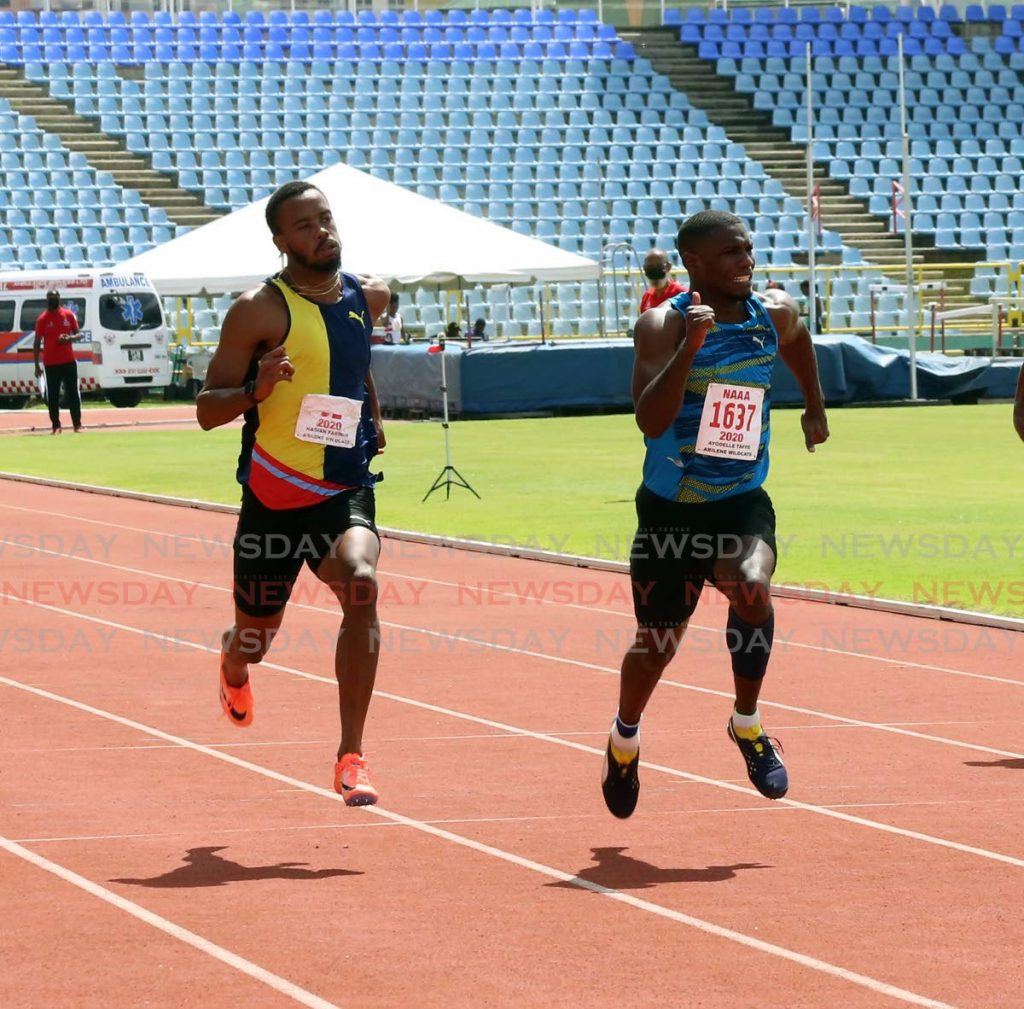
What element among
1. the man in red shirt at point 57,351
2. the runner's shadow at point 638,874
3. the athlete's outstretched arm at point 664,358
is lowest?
the runner's shadow at point 638,874

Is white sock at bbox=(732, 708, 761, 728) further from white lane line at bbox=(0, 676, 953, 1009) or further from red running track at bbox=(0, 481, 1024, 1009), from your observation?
white lane line at bbox=(0, 676, 953, 1009)

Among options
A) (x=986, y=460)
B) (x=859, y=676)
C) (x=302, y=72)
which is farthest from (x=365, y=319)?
(x=302, y=72)

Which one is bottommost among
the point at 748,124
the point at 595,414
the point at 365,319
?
the point at 595,414

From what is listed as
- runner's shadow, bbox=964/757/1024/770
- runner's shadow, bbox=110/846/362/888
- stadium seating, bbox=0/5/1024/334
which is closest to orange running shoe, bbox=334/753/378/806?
runner's shadow, bbox=110/846/362/888

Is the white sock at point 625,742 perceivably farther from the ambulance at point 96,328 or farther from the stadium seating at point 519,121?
the stadium seating at point 519,121

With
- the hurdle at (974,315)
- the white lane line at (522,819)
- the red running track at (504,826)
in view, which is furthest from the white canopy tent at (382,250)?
the white lane line at (522,819)

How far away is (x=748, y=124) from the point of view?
152 feet

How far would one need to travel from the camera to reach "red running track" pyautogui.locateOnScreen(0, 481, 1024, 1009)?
4871mm

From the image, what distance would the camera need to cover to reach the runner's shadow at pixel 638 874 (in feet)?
18.9

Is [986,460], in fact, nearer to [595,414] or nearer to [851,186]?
[595,414]

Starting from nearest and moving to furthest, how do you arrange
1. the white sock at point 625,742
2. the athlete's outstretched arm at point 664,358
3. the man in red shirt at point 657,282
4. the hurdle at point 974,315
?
1. the athlete's outstretched arm at point 664,358
2. the white sock at point 625,742
3. the man in red shirt at point 657,282
4. the hurdle at point 974,315

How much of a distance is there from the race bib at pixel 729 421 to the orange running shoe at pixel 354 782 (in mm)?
1373

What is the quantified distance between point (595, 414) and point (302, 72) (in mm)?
16686

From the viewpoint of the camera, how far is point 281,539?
22.5ft
